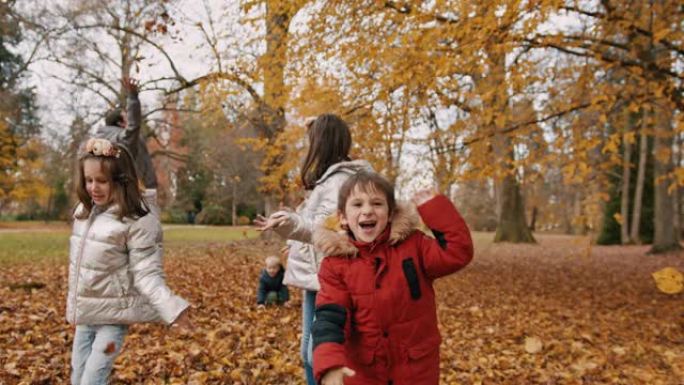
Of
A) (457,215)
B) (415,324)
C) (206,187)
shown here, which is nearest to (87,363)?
(415,324)

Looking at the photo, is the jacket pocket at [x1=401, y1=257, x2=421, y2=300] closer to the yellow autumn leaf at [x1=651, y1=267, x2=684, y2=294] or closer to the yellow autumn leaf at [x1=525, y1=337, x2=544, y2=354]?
the yellow autumn leaf at [x1=651, y1=267, x2=684, y2=294]

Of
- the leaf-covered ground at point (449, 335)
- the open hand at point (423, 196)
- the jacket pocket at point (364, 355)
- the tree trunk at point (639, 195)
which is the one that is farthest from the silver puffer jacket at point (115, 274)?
the tree trunk at point (639, 195)

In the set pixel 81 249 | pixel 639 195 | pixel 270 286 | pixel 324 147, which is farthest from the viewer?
pixel 639 195

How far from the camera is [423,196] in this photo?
2.16 meters

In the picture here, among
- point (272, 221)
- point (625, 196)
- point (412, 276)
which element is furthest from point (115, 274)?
point (625, 196)

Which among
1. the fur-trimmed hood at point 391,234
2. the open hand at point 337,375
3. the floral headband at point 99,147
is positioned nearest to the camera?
the open hand at point 337,375

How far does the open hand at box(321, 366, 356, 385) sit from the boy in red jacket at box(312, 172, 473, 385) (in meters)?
0.04

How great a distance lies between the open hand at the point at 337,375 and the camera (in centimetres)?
195

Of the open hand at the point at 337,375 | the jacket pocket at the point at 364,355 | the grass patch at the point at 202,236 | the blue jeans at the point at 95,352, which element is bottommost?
the grass patch at the point at 202,236

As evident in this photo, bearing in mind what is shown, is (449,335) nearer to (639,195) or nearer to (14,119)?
(639,195)

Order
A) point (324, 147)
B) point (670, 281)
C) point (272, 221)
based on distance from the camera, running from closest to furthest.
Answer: point (272, 221) < point (324, 147) < point (670, 281)

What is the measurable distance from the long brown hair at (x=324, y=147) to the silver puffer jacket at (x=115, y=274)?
890 mm

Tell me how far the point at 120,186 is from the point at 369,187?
1.33 meters

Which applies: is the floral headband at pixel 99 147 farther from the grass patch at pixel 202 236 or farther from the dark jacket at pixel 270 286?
the grass patch at pixel 202 236
